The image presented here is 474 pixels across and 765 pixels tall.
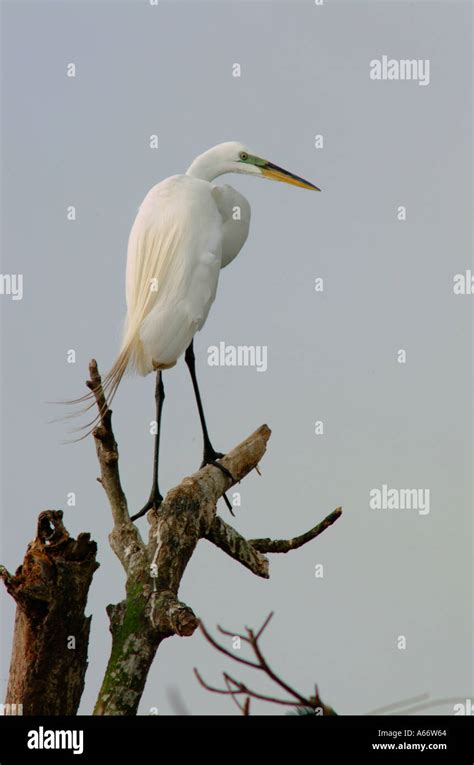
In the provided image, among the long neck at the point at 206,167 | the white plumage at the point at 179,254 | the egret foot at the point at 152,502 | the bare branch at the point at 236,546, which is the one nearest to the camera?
the bare branch at the point at 236,546

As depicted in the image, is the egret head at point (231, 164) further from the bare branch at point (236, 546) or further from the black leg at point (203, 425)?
the bare branch at point (236, 546)

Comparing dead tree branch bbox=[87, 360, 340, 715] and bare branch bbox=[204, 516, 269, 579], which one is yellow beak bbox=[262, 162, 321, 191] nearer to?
dead tree branch bbox=[87, 360, 340, 715]

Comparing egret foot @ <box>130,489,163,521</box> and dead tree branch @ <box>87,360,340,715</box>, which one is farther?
egret foot @ <box>130,489,163,521</box>

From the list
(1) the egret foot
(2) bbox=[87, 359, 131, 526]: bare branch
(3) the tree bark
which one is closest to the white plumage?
(2) bbox=[87, 359, 131, 526]: bare branch

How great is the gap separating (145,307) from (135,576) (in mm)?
1498

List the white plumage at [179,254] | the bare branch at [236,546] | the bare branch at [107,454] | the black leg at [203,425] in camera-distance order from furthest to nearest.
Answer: the black leg at [203,425] → the white plumage at [179,254] → the bare branch at [236,546] → the bare branch at [107,454]

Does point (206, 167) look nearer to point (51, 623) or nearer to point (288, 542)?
point (288, 542)

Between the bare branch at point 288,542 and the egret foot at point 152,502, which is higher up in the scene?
the egret foot at point 152,502

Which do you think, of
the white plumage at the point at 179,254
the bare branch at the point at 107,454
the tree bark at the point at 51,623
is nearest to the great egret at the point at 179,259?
the white plumage at the point at 179,254

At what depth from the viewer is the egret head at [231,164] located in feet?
16.1

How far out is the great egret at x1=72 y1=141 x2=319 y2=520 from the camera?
4.15m
